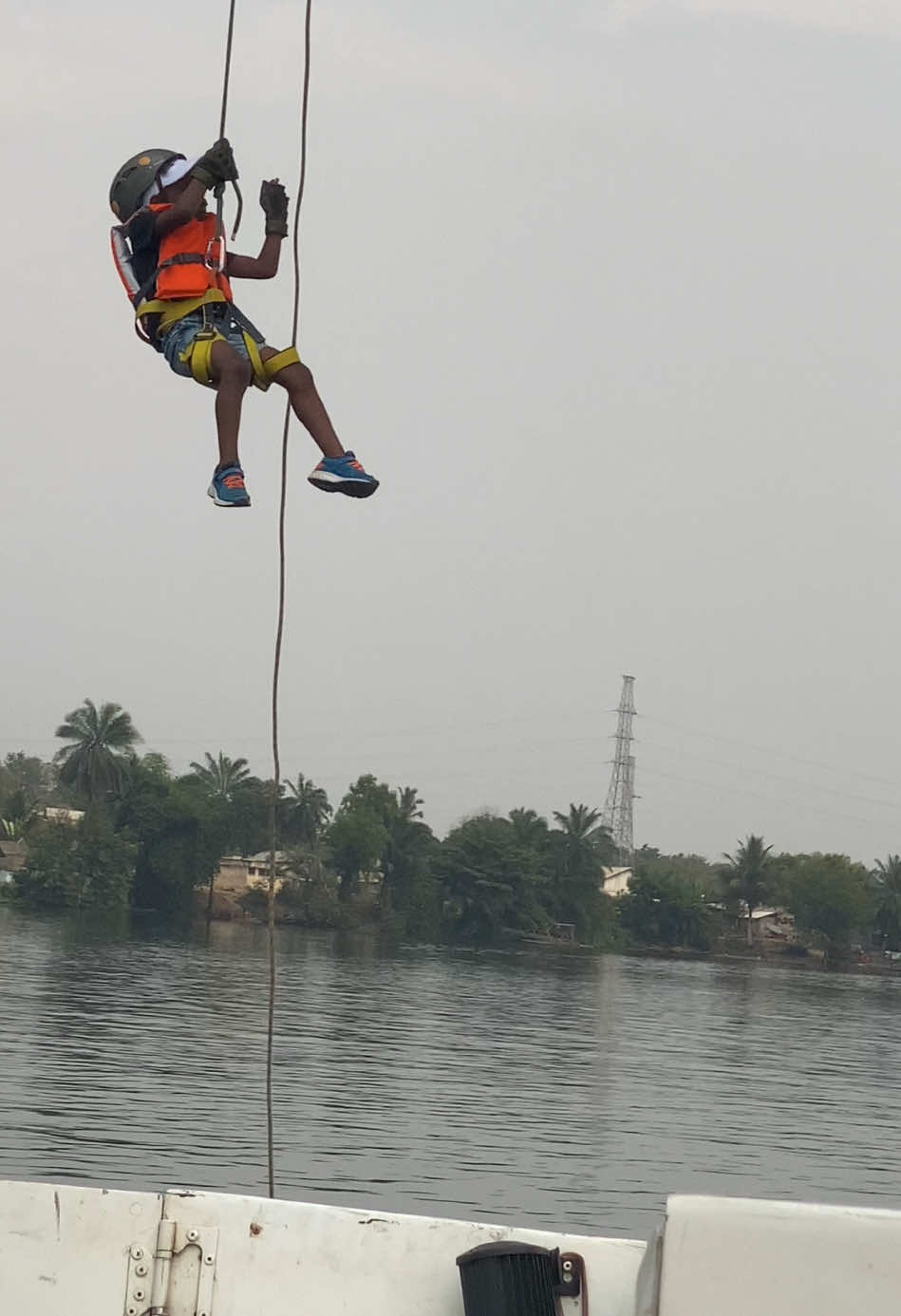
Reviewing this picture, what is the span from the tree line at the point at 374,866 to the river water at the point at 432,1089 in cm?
2791

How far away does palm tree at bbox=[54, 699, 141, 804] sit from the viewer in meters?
127

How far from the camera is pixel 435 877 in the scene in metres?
131

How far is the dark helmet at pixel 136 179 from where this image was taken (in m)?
6.23

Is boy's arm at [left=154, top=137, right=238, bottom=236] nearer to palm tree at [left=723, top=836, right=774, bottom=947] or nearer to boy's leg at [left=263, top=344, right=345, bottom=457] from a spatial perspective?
boy's leg at [left=263, top=344, right=345, bottom=457]

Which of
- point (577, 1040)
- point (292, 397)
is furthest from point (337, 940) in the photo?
point (292, 397)

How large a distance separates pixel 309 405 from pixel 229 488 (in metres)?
0.51

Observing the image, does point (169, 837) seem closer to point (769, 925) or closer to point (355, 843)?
point (355, 843)

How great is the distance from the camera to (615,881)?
148250 mm

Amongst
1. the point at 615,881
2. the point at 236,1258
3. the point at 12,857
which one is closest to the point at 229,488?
Result: the point at 236,1258

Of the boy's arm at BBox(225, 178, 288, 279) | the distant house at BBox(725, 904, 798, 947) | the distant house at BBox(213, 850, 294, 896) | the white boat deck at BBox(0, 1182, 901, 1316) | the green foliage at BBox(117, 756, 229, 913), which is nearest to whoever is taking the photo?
the white boat deck at BBox(0, 1182, 901, 1316)

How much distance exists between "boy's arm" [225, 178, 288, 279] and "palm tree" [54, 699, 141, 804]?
12248cm

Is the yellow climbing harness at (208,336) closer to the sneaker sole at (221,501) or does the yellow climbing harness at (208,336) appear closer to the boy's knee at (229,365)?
→ the boy's knee at (229,365)

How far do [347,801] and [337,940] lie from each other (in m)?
13.6

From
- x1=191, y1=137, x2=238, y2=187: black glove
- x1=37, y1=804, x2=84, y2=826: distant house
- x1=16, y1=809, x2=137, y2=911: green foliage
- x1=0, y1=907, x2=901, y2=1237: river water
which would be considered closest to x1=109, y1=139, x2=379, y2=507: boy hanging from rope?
x1=191, y1=137, x2=238, y2=187: black glove
